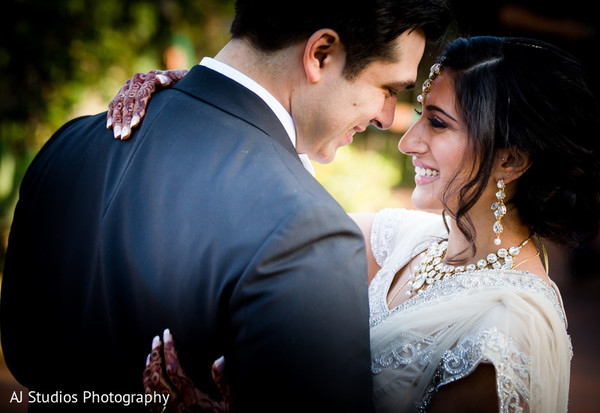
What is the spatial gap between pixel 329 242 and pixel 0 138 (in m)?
6.30

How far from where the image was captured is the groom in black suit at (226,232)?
121cm

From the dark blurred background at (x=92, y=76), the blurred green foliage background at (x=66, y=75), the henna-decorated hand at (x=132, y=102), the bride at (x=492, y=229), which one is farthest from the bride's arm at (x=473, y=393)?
the blurred green foliage background at (x=66, y=75)

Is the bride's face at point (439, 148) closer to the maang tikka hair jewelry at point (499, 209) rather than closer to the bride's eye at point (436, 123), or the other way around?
the bride's eye at point (436, 123)

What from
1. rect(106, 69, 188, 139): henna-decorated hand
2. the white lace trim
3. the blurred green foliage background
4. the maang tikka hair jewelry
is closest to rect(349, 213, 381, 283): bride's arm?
the maang tikka hair jewelry

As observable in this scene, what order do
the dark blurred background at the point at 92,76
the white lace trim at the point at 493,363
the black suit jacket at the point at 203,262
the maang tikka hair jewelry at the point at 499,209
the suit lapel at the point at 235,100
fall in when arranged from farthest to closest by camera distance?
the dark blurred background at the point at 92,76
the maang tikka hair jewelry at the point at 499,209
the white lace trim at the point at 493,363
the suit lapel at the point at 235,100
the black suit jacket at the point at 203,262

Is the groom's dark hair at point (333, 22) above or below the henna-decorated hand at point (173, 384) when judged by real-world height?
above

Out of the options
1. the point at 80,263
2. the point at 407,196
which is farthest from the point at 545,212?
the point at 407,196

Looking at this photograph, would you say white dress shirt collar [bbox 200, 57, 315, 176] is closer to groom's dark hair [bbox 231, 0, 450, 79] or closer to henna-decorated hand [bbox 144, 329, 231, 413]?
groom's dark hair [bbox 231, 0, 450, 79]

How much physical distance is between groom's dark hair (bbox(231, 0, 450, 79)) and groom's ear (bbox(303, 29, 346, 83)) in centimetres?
2

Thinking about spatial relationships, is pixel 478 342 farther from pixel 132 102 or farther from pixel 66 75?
pixel 66 75

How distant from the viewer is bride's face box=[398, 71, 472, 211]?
2.05 m

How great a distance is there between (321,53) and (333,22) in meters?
0.10

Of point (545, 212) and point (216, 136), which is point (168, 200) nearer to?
point (216, 136)

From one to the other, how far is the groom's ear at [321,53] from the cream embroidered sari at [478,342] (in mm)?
972
